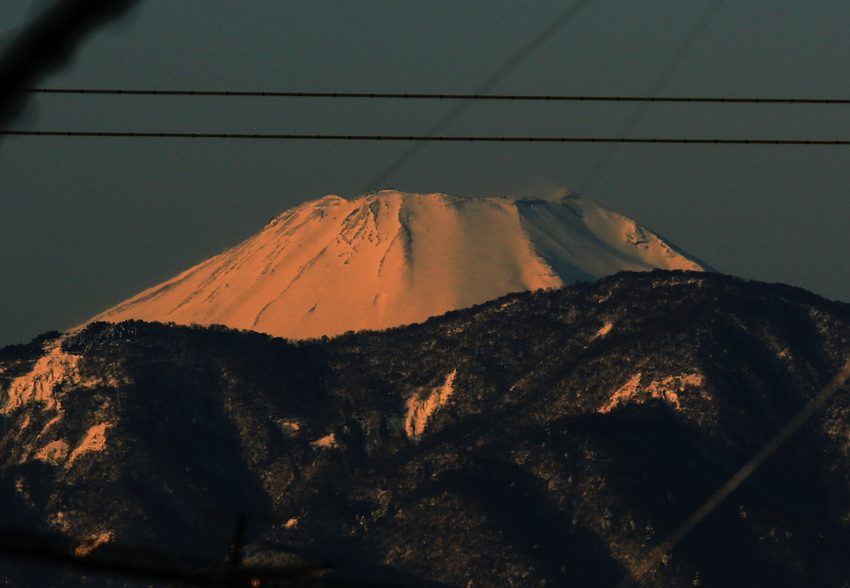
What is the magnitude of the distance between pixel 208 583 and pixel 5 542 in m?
2.08

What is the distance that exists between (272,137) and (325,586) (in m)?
9.44

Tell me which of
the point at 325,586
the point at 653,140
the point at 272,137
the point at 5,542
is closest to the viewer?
the point at 5,542

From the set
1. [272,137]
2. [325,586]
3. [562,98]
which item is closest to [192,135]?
[272,137]

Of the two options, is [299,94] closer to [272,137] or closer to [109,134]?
[272,137]

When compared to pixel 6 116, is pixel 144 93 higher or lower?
higher

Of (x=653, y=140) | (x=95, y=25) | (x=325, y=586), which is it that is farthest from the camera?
(x=653, y=140)

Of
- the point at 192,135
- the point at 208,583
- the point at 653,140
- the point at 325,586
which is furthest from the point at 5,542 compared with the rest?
the point at 653,140

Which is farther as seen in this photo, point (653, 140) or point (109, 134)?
point (109, 134)

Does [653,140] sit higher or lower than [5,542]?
higher

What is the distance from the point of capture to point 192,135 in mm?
23500

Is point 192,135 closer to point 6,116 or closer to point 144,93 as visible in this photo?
point 144,93

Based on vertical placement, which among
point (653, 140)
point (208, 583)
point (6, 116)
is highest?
point (653, 140)

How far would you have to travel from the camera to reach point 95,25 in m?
13.6

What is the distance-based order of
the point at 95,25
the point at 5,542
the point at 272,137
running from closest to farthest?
the point at 95,25 → the point at 5,542 → the point at 272,137
